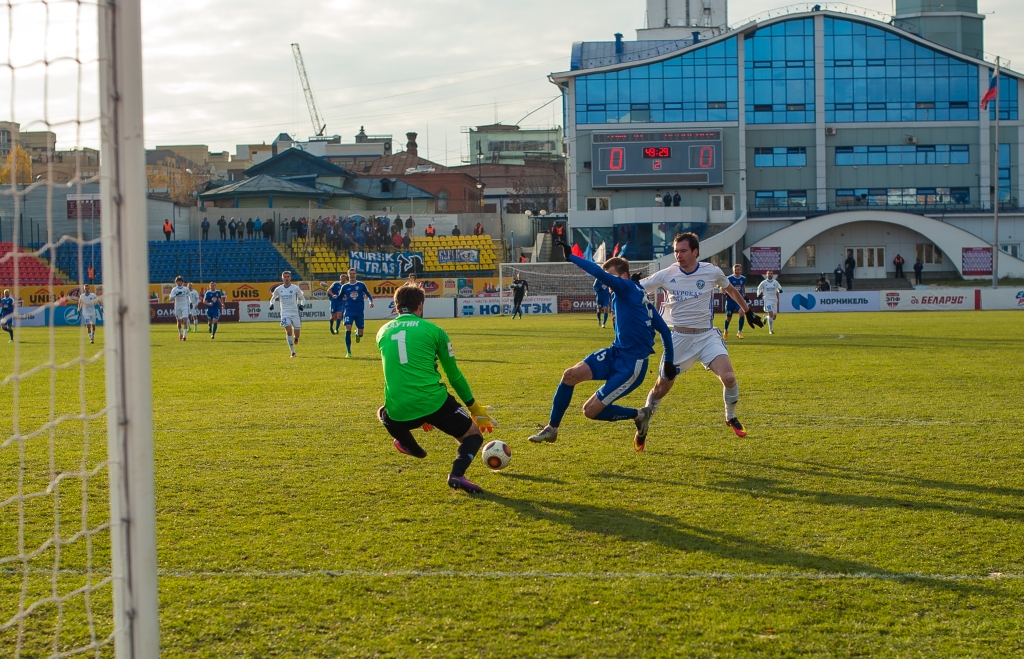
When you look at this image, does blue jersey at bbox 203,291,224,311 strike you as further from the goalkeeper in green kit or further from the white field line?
the white field line

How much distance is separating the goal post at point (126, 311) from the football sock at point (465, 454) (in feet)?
12.9

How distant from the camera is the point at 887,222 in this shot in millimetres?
56125

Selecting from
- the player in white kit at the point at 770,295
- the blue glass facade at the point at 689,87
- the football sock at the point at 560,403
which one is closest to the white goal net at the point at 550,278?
the blue glass facade at the point at 689,87

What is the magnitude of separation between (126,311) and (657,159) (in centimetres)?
5580

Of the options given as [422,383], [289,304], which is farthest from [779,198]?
[422,383]

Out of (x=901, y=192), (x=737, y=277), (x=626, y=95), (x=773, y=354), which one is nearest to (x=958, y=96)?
(x=901, y=192)

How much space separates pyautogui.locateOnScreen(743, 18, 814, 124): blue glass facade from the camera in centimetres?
5769

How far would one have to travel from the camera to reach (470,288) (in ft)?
153

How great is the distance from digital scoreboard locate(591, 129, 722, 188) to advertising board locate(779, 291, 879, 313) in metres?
17.4

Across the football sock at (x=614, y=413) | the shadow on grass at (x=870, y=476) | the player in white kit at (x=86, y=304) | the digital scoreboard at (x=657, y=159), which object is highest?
the digital scoreboard at (x=657, y=159)

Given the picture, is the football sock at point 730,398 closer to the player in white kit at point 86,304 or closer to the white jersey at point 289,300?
the player in white kit at point 86,304

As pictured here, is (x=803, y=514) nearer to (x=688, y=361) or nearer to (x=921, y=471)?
(x=921, y=471)

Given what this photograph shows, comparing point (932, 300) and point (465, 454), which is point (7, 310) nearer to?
point (465, 454)

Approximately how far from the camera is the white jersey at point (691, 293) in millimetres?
9516
